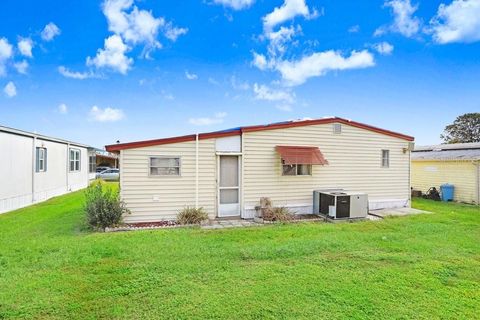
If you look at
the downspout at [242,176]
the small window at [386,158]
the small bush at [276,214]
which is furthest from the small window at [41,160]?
the small window at [386,158]

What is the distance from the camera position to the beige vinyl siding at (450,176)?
13.2 meters

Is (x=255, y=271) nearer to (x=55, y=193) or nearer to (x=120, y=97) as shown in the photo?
(x=55, y=193)

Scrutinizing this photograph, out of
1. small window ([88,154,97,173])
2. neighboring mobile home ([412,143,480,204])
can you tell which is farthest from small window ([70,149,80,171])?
neighboring mobile home ([412,143,480,204])

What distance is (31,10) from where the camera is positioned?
1248 centimetres

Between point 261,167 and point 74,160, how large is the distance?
567 inches

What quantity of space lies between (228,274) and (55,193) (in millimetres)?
14152

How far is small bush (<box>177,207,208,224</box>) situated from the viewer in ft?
26.9

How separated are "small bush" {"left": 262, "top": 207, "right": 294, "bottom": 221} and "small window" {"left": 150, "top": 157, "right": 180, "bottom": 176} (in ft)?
9.80

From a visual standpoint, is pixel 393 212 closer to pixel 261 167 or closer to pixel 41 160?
pixel 261 167

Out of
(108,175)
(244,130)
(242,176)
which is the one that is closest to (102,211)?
(242,176)

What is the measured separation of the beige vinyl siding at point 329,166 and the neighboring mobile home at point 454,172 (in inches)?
172

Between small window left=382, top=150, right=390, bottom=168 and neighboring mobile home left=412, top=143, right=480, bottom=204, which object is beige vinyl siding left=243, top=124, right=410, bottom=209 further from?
neighboring mobile home left=412, top=143, right=480, bottom=204

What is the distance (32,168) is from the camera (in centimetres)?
1226

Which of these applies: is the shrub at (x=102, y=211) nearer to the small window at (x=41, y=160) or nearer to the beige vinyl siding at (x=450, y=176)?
the small window at (x=41, y=160)
